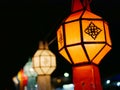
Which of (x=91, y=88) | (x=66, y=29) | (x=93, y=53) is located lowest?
(x=91, y=88)

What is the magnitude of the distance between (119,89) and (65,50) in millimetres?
8662

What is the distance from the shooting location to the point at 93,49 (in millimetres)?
3006

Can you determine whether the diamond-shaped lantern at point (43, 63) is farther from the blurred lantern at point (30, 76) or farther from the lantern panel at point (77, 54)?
the lantern panel at point (77, 54)

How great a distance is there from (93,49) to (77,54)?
0.69 feet

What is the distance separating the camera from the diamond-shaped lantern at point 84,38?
301 centimetres

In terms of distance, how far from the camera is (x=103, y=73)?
39.5 feet

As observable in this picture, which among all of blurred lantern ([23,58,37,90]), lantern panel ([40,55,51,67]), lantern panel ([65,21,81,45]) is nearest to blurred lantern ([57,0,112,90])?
lantern panel ([65,21,81,45])

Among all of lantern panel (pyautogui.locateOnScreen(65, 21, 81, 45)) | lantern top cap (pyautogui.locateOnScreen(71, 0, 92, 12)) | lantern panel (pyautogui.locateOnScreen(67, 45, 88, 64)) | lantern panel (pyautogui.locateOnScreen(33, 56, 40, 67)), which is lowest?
lantern panel (pyautogui.locateOnScreen(67, 45, 88, 64))

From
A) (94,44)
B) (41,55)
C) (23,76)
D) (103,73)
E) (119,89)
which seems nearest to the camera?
(94,44)

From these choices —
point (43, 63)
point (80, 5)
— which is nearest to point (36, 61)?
point (43, 63)

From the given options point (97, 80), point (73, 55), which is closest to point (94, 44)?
point (73, 55)

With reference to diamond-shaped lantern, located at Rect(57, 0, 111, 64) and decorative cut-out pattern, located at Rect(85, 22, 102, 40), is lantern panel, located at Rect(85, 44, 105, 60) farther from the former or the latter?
decorative cut-out pattern, located at Rect(85, 22, 102, 40)

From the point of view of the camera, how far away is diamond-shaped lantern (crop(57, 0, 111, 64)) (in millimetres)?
3010

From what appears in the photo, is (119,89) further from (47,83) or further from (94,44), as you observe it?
(94,44)
